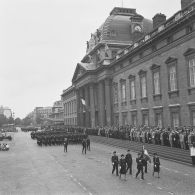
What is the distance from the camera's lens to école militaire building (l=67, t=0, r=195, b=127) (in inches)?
1260

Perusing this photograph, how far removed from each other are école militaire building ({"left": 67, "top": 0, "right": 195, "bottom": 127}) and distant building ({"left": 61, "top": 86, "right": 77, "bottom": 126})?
733 inches

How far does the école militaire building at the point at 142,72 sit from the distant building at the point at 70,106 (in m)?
18.6

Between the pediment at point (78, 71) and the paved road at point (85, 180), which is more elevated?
the pediment at point (78, 71)

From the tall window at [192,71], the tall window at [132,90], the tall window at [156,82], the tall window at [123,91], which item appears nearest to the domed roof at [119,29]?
the tall window at [123,91]

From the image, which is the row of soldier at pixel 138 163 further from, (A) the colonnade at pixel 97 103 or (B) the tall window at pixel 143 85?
(A) the colonnade at pixel 97 103

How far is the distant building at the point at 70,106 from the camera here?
92.6m

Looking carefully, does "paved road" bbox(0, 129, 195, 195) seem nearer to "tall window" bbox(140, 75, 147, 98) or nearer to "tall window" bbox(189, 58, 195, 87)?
"tall window" bbox(189, 58, 195, 87)

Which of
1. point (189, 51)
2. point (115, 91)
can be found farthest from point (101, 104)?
point (189, 51)

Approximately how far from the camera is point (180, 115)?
33.2 m

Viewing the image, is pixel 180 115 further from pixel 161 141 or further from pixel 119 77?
pixel 119 77

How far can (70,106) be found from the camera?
3900 inches

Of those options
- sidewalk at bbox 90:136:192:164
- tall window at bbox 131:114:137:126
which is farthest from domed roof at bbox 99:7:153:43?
sidewalk at bbox 90:136:192:164

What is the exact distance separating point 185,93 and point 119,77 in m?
20.5

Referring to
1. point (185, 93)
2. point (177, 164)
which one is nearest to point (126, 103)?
point (185, 93)
